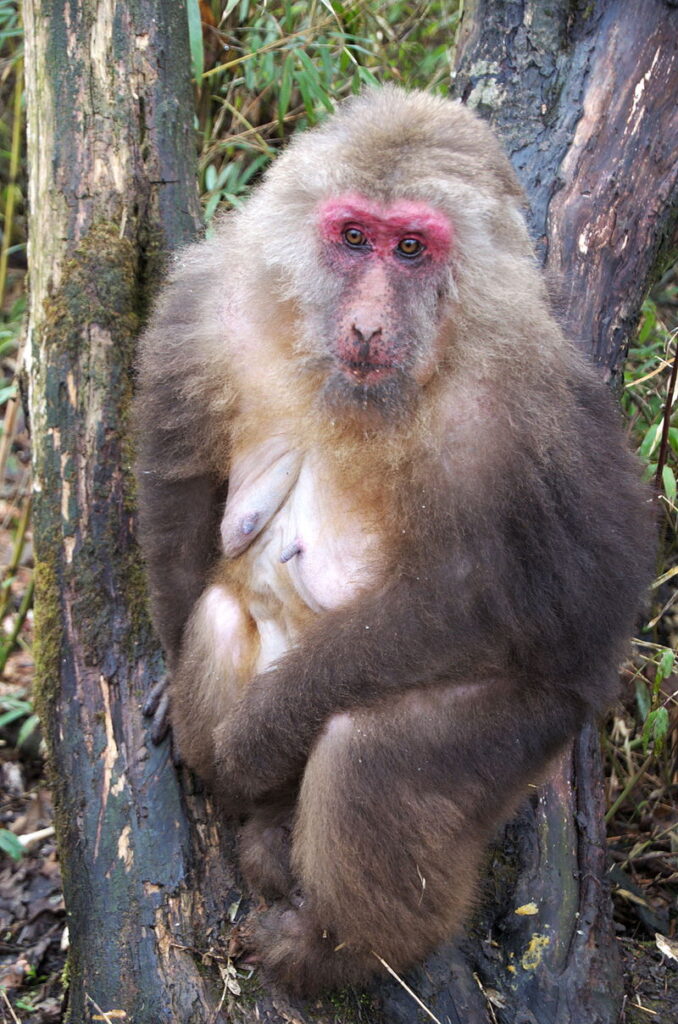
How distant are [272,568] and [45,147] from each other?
169 centimetres

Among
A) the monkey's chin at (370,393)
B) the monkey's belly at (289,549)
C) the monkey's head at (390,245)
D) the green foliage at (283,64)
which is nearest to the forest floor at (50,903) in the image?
the monkey's belly at (289,549)

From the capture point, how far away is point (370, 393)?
9.04 ft

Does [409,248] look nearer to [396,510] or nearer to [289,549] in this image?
[396,510]

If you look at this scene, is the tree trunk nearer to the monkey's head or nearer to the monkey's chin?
the monkey's head

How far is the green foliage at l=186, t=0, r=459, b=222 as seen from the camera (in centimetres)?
464

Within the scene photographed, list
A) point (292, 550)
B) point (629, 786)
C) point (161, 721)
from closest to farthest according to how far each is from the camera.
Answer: point (292, 550)
point (161, 721)
point (629, 786)

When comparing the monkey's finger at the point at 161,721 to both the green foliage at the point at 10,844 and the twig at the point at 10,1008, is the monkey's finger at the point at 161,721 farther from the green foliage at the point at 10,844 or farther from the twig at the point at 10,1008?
the twig at the point at 10,1008

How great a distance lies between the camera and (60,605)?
3533 mm

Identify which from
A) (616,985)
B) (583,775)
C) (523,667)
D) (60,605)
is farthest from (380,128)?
(616,985)

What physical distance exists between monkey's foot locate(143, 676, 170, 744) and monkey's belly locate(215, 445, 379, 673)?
0.35m

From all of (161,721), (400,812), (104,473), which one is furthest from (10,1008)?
(104,473)

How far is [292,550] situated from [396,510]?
0.39 meters

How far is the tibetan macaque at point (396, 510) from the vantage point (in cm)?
273

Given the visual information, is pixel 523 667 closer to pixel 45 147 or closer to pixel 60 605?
pixel 60 605
